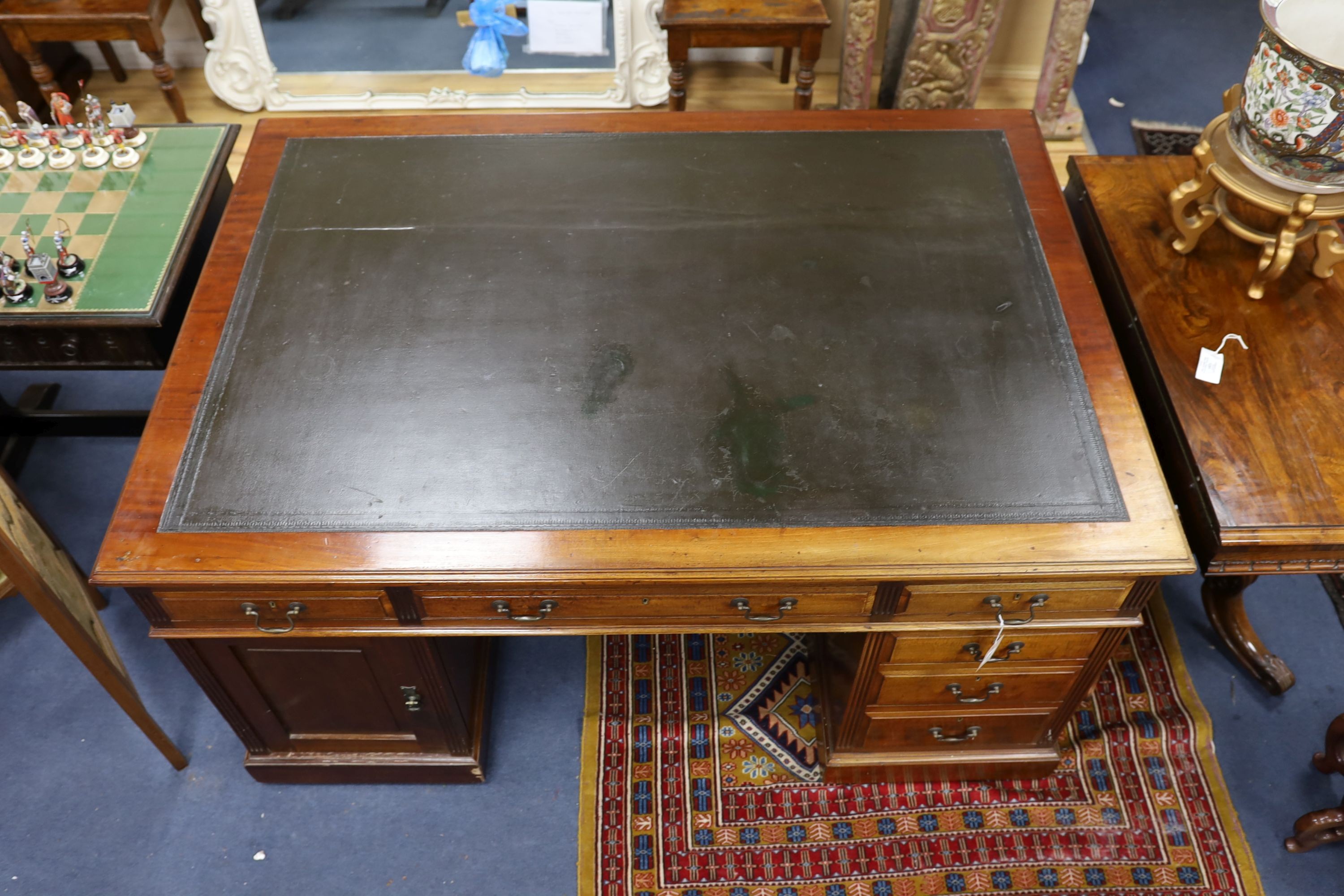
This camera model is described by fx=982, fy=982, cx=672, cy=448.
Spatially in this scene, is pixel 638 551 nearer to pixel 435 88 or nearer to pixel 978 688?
pixel 978 688

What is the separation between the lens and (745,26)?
11.2 ft

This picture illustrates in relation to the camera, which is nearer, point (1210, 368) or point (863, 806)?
point (1210, 368)

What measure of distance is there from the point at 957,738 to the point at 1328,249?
1.32 meters

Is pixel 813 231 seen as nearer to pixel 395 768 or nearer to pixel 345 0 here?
pixel 395 768

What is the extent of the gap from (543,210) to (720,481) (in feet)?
2.78

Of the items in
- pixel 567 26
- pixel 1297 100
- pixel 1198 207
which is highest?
pixel 1297 100

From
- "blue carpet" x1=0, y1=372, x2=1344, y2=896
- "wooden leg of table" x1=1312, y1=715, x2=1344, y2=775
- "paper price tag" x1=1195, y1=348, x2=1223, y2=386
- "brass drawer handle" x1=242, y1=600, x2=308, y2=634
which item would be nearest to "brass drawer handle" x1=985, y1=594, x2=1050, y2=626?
"paper price tag" x1=1195, y1=348, x2=1223, y2=386

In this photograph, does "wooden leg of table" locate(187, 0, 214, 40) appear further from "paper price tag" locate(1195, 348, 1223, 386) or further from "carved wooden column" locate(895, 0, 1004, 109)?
"paper price tag" locate(1195, 348, 1223, 386)

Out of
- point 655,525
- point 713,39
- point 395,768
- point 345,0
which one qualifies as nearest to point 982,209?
point 655,525

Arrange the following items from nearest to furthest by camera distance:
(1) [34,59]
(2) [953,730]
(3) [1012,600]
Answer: (3) [1012,600]
(2) [953,730]
(1) [34,59]

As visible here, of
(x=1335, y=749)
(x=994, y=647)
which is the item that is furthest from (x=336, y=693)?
(x=1335, y=749)

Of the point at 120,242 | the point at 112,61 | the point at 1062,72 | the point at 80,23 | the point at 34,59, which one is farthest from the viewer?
the point at 112,61

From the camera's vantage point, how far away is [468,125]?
240cm

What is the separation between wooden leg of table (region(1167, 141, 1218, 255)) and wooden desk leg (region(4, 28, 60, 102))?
3.59 meters
